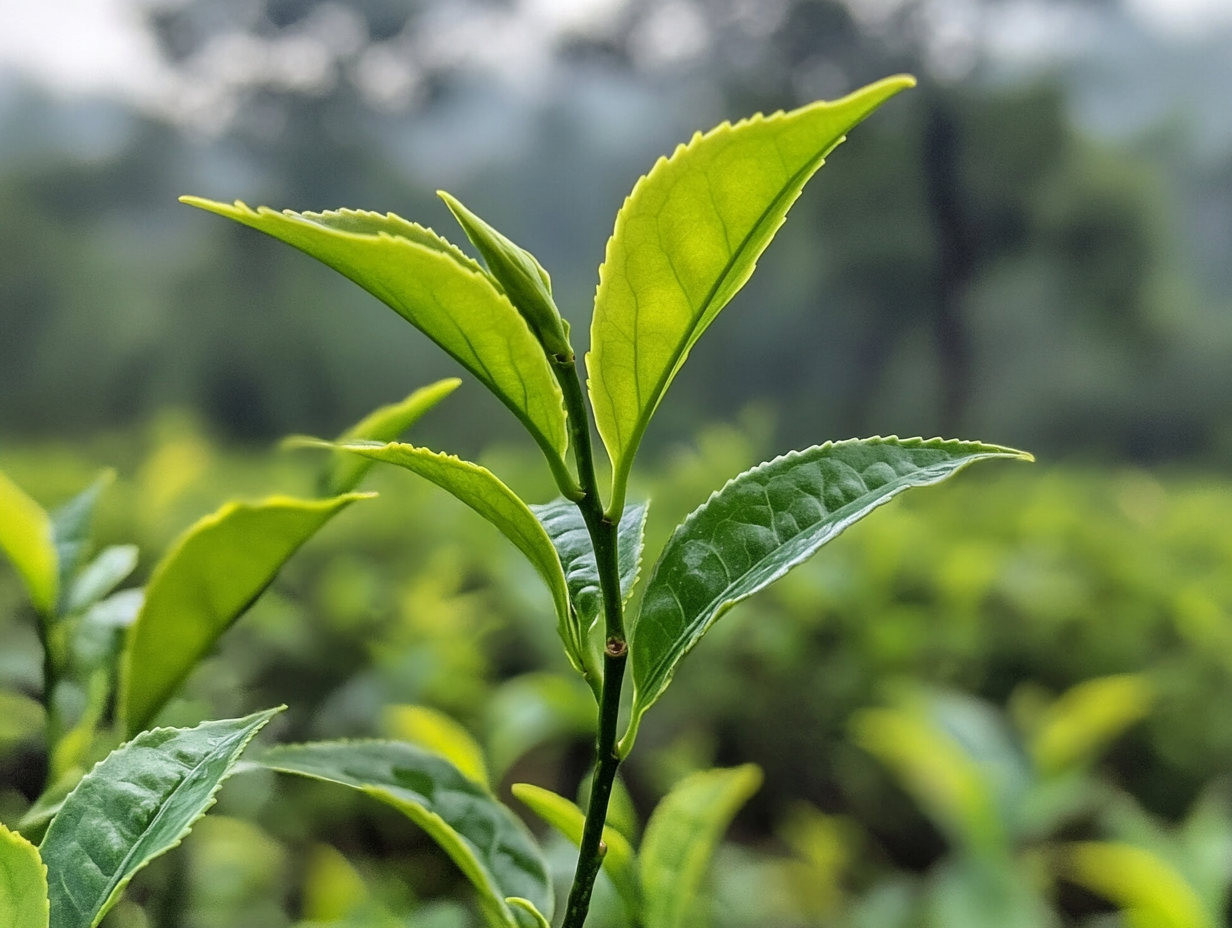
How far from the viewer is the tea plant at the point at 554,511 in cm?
22

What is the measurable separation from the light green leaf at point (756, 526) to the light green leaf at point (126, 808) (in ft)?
0.37

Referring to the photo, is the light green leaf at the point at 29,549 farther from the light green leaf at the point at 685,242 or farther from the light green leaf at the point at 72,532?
the light green leaf at the point at 685,242

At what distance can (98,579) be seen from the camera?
367 mm

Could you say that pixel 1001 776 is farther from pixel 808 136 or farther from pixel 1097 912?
pixel 808 136

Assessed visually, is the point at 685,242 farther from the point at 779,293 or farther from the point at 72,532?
the point at 779,293

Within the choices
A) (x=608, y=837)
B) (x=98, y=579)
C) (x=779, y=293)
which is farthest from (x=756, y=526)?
(x=779, y=293)

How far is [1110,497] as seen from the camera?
2.41 metres

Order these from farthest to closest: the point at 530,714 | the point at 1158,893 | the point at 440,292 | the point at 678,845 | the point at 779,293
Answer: the point at 779,293 < the point at 530,714 < the point at 1158,893 < the point at 678,845 < the point at 440,292

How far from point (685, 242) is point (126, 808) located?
0.73 feet

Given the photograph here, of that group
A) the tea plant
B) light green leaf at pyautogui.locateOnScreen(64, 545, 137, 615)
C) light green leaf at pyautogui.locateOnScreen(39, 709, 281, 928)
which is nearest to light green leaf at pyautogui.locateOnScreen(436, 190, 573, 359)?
the tea plant

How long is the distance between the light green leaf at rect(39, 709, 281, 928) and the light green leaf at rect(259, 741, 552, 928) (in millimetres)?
29

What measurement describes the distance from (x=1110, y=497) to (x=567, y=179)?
7.60 ft

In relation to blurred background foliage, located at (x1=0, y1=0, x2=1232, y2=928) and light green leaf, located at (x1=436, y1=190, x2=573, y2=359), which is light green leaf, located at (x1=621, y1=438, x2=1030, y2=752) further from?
blurred background foliage, located at (x1=0, y1=0, x2=1232, y2=928)

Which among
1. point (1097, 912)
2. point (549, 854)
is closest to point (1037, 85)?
point (1097, 912)
